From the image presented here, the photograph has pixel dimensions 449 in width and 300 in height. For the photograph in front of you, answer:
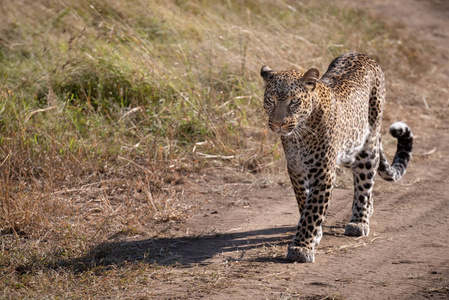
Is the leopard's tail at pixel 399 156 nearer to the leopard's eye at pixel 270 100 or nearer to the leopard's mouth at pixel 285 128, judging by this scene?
the leopard's mouth at pixel 285 128

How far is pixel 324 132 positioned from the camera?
5.37m

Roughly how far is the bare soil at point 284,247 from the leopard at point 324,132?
28 centimetres

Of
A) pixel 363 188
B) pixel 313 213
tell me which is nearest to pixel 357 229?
pixel 363 188

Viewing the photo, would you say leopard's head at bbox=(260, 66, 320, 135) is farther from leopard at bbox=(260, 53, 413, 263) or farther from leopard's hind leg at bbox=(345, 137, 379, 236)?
leopard's hind leg at bbox=(345, 137, 379, 236)

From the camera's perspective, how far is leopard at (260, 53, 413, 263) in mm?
5125

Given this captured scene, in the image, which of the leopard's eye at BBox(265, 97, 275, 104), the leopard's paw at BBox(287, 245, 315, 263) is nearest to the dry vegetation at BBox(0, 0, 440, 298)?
the leopard's paw at BBox(287, 245, 315, 263)

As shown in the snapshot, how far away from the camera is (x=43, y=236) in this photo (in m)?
5.48

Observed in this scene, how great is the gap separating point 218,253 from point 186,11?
6374mm

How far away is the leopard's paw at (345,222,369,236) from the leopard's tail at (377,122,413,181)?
83cm

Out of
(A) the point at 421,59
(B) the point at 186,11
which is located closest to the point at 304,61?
(B) the point at 186,11

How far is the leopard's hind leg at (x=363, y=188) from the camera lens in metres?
5.92

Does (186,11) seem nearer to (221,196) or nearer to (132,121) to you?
(132,121)

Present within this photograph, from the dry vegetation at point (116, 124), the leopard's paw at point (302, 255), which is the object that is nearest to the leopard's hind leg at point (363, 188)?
the leopard's paw at point (302, 255)

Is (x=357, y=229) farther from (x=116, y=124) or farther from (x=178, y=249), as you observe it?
(x=116, y=124)
